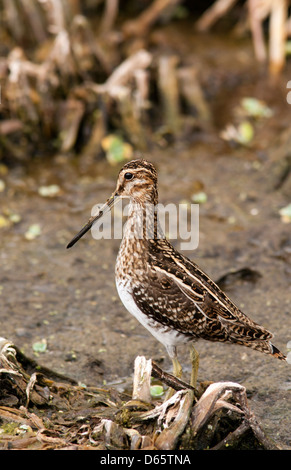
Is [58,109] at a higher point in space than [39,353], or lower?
higher

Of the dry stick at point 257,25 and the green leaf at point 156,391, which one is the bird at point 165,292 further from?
the dry stick at point 257,25

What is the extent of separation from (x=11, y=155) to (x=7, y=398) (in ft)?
14.0

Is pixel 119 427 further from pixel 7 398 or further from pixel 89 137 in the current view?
pixel 89 137

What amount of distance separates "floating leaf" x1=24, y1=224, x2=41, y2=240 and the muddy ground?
0.17 ft

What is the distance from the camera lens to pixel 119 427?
4414 millimetres

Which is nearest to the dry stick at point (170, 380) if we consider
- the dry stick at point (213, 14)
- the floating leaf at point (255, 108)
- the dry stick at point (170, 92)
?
the dry stick at point (170, 92)

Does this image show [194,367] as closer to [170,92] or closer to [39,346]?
[39,346]

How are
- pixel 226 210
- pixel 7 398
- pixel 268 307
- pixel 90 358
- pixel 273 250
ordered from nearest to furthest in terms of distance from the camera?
pixel 7 398 → pixel 90 358 → pixel 268 307 → pixel 273 250 → pixel 226 210

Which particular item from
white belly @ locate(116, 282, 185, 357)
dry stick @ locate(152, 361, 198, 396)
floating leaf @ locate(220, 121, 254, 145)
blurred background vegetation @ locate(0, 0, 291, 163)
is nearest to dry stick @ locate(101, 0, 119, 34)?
blurred background vegetation @ locate(0, 0, 291, 163)

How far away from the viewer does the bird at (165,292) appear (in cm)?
486

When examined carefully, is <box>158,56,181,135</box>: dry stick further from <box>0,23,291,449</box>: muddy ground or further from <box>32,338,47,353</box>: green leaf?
<box>32,338,47,353</box>: green leaf

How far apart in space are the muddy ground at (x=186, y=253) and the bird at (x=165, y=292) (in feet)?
1.99

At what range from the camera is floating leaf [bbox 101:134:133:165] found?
8.62 meters

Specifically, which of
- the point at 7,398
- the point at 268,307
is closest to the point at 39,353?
the point at 7,398
